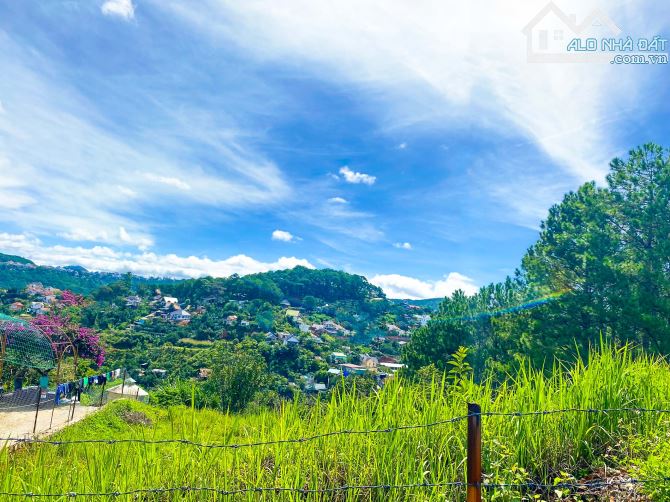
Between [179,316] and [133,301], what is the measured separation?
14.1 m

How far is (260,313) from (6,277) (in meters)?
53.0

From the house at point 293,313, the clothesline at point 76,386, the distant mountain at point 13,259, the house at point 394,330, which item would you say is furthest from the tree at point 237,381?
the distant mountain at point 13,259

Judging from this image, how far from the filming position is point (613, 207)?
1658cm

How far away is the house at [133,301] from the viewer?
88.9 meters

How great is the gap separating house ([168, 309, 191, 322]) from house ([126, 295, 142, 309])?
→ 26.2ft

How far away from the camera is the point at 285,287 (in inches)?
4387

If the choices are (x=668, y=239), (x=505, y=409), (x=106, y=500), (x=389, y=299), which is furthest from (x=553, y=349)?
(x=389, y=299)

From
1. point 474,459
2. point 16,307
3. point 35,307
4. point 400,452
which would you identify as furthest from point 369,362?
point 474,459

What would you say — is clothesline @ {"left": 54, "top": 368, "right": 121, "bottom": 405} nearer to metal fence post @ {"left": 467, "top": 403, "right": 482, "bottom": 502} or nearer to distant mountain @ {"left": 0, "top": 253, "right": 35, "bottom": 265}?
metal fence post @ {"left": 467, "top": 403, "right": 482, "bottom": 502}

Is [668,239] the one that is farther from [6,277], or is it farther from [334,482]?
[6,277]

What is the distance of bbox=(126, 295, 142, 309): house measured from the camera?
3501 inches

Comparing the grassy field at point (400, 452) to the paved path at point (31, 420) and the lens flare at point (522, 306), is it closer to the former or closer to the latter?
the paved path at point (31, 420)

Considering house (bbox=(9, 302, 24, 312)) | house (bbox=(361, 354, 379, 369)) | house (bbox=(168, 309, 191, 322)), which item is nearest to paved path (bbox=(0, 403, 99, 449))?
house (bbox=(361, 354, 379, 369))

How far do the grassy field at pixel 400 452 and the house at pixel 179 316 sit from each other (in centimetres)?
8392
